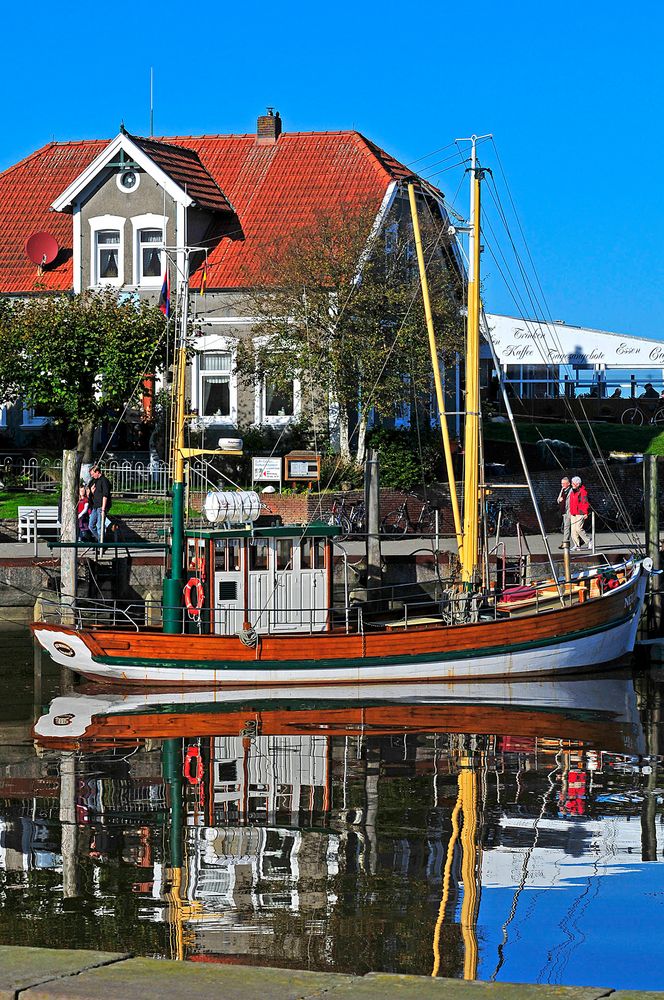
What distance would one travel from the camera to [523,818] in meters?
14.4

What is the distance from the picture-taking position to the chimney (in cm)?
4412

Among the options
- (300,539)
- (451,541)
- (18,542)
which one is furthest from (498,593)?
(18,542)

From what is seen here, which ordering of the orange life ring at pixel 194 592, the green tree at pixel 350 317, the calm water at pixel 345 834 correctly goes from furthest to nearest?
the green tree at pixel 350 317 → the orange life ring at pixel 194 592 → the calm water at pixel 345 834

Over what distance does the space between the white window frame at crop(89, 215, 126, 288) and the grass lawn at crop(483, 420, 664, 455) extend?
40.5ft

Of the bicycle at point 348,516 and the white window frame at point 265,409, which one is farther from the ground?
the white window frame at point 265,409

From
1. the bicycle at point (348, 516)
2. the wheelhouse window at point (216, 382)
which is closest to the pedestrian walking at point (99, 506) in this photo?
the bicycle at point (348, 516)

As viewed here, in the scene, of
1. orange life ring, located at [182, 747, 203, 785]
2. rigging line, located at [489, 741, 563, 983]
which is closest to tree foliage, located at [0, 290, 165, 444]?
orange life ring, located at [182, 747, 203, 785]

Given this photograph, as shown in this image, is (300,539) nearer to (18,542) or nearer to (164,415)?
(18,542)

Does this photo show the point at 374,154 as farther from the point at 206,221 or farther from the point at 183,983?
the point at 183,983

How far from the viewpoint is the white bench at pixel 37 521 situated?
1241 inches

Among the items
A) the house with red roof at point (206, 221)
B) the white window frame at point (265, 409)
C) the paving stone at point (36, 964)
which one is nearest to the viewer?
the paving stone at point (36, 964)

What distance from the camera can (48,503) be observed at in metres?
34.5

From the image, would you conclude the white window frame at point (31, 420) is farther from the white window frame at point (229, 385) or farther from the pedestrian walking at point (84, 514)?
the pedestrian walking at point (84, 514)

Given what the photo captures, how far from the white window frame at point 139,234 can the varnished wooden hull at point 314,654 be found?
17592mm
